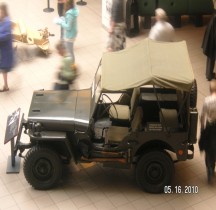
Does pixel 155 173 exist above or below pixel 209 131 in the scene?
below

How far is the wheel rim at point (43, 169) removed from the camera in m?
7.65

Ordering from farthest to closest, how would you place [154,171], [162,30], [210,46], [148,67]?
[210,46] → [162,30] → [154,171] → [148,67]

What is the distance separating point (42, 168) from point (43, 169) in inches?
0.8

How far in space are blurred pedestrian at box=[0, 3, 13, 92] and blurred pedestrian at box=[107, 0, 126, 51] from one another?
2.05 meters

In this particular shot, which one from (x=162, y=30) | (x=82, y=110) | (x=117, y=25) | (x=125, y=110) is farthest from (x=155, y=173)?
(x=117, y=25)

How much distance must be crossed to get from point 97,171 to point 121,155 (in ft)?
2.57

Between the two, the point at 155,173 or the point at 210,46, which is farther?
the point at 210,46

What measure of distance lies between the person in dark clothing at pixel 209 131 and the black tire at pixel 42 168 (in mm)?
2162

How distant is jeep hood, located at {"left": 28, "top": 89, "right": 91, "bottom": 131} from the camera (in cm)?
754

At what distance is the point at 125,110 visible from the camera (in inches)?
316
